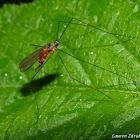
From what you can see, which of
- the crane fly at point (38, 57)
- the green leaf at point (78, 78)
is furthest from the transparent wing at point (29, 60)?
the green leaf at point (78, 78)

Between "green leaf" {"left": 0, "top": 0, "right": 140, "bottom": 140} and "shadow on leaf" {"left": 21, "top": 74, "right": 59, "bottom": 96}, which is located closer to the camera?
"green leaf" {"left": 0, "top": 0, "right": 140, "bottom": 140}

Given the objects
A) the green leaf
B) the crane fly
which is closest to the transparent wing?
the crane fly

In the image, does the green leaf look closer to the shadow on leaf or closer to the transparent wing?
the shadow on leaf

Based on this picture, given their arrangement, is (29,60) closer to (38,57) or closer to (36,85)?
(38,57)

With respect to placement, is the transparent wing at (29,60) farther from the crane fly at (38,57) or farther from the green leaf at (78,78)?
the green leaf at (78,78)

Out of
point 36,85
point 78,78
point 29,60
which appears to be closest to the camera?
point 78,78

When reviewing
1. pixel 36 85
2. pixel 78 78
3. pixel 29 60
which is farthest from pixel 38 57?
pixel 78 78
